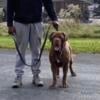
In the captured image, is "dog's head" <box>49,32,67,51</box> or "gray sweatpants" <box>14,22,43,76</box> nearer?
"dog's head" <box>49,32,67,51</box>

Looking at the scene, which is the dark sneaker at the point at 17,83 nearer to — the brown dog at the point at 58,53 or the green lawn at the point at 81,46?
the brown dog at the point at 58,53

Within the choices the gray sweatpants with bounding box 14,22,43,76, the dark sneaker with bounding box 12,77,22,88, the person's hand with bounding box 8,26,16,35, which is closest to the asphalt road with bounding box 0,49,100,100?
the dark sneaker with bounding box 12,77,22,88

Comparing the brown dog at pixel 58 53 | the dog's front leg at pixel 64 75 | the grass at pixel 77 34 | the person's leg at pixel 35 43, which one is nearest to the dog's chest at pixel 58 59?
the brown dog at pixel 58 53

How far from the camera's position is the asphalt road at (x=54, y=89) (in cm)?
856

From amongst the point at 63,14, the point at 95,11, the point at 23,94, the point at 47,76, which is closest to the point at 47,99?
the point at 23,94

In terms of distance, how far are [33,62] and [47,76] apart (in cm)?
115

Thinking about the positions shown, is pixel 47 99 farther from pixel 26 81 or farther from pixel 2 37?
pixel 2 37

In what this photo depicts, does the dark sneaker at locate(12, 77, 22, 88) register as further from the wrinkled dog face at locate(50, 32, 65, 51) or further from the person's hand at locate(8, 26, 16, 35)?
the wrinkled dog face at locate(50, 32, 65, 51)

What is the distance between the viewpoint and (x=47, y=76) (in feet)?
34.6

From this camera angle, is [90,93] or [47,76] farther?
[47,76]

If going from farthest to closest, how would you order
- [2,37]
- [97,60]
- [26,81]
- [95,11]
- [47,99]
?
1. [95,11]
2. [2,37]
3. [97,60]
4. [26,81]
5. [47,99]

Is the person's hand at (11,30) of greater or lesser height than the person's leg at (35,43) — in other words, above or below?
above

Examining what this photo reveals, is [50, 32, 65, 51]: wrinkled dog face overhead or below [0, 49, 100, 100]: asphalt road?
overhead

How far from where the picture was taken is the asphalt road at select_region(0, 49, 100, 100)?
856 centimetres
